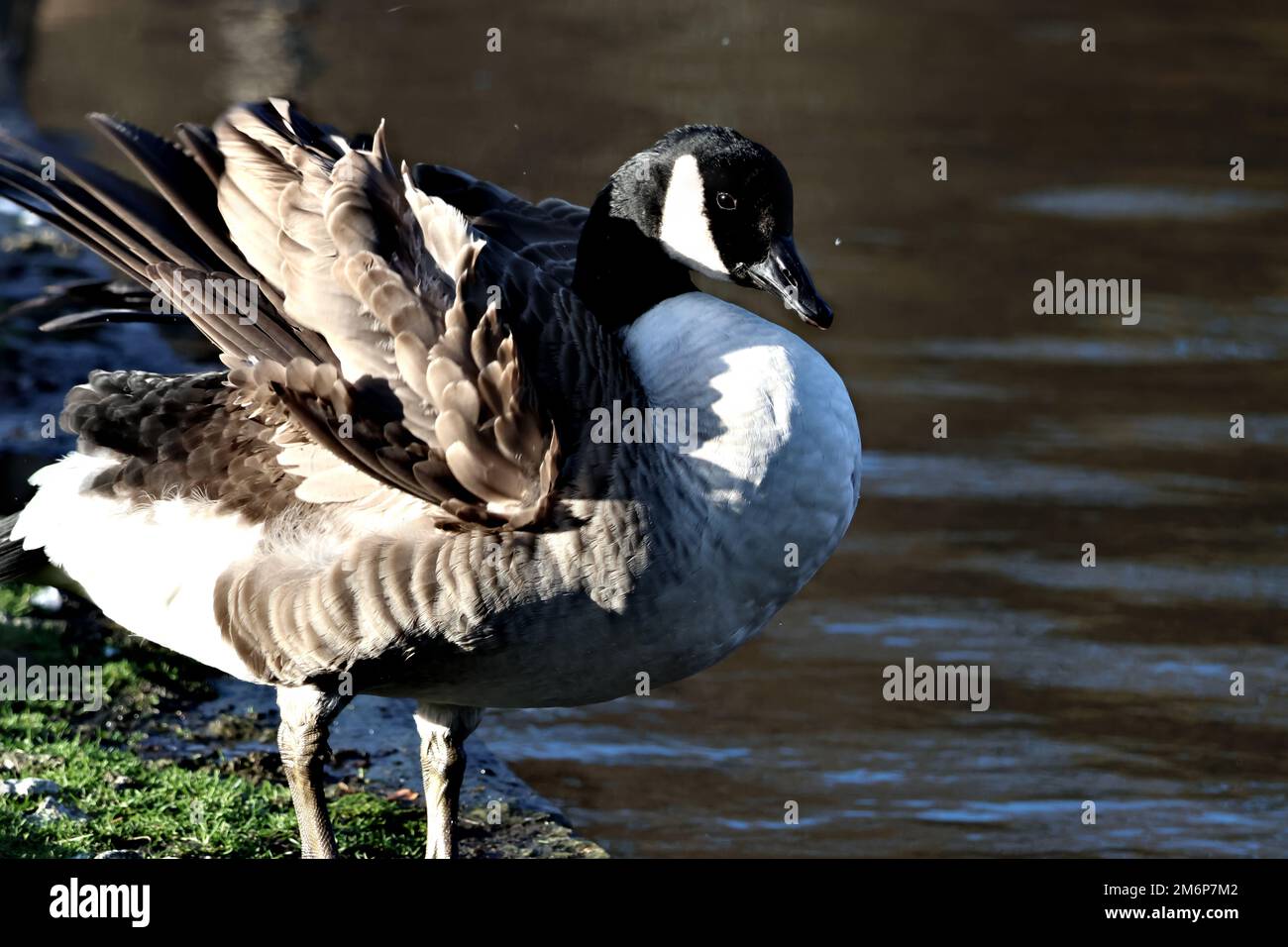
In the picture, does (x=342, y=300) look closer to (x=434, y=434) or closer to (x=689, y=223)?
→ (x=434, y=434)

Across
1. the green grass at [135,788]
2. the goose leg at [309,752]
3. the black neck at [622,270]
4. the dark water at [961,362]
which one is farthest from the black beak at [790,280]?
the dark water at [961,362]

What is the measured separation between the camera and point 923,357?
524 inches

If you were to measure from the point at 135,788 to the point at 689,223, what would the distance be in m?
3.08

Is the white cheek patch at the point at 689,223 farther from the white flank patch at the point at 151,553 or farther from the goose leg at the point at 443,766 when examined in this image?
the goose leg at the point at 443,766

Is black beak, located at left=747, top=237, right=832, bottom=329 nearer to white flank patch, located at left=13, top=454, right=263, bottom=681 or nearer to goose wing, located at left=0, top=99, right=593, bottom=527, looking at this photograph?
goose wing, located at left=0, top=99, right=593, bottom=527

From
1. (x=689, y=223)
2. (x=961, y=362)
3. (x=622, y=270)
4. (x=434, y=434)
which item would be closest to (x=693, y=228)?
(x=689, y=223)

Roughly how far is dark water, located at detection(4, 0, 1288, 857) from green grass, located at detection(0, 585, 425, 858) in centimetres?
157

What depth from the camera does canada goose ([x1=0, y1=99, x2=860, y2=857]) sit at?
556 centimetres

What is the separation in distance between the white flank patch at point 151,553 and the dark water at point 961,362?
8.40ft

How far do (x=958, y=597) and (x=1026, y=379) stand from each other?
122 inches

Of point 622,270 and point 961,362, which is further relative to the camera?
point 961,362

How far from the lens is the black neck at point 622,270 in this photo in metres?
6.10

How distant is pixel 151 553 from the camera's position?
6176mm
